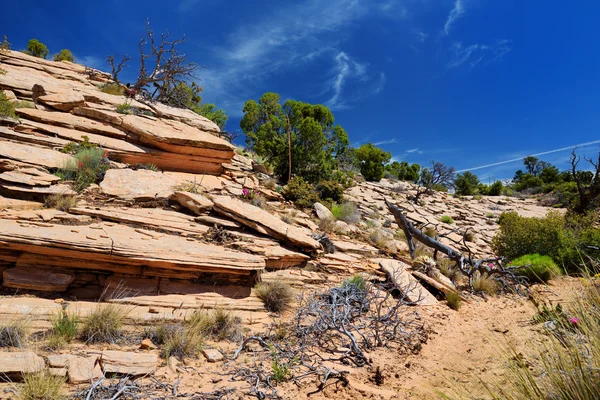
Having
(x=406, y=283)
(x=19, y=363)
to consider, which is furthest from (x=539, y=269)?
(x=19, y=363)

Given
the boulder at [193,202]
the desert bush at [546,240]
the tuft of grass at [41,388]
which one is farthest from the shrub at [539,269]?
the tuft of grass at [41,388]

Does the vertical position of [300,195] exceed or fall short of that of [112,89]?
it falls short

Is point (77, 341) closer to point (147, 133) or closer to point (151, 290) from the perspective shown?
point (151, 290)

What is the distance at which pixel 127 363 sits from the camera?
11.1ft

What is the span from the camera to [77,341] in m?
3.84

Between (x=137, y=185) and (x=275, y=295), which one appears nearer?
(x=275, y=295)

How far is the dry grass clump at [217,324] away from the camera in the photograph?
→ 14.6ft

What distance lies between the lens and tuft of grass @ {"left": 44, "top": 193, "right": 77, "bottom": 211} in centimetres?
604

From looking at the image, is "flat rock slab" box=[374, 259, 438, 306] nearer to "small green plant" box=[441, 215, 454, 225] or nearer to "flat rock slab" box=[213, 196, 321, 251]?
"flat rock slab" box=[213, 196, 321, 251]

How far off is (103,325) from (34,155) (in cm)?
590

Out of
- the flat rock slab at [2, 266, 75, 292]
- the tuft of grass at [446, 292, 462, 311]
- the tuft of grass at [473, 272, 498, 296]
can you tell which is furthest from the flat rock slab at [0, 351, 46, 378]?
the tuft of grass at [473, 272, 498, 296]

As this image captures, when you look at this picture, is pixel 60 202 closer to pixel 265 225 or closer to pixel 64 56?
pixel 265 225

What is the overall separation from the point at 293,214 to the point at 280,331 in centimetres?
563

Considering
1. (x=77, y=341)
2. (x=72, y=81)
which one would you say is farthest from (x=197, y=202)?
(x=72, y=81)
